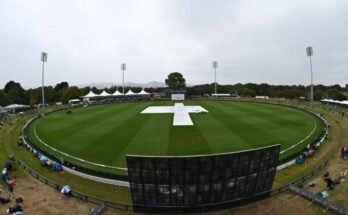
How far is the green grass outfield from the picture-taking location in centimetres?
2831

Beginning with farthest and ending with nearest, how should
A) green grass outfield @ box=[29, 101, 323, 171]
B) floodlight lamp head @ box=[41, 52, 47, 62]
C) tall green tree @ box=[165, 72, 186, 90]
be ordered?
tall green tree @ box=[165, 72, 186, 90]
floodlight lamp head @ box=[41, 52, 47, 62]
green grass outfield @ box=[29, 101, 323, 171]

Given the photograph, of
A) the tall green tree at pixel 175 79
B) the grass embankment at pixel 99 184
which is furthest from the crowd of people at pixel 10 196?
the tall green tree at pixel 175 79

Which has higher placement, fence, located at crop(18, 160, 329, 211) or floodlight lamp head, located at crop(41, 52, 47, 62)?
floodlight lamp head, located at crop(41, 52, 47, 62)

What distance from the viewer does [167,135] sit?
34625 mm

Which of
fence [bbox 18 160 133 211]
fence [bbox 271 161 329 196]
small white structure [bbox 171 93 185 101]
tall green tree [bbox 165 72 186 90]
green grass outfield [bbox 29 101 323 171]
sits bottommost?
fence [bbox 18 160 133 211]

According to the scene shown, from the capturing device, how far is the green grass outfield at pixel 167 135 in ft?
92.9

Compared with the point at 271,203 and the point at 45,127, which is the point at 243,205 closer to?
the point at 271,203

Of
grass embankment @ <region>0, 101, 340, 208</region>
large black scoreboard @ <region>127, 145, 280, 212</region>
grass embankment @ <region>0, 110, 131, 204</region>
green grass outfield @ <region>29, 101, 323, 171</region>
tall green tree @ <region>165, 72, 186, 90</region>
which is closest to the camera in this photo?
large black scoreboard @ <region>127, 145, 280, 212</region>

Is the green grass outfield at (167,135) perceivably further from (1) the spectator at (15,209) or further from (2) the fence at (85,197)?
(1) the spectator at (15,209)

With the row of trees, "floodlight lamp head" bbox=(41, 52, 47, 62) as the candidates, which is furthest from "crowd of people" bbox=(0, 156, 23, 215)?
the row of trees

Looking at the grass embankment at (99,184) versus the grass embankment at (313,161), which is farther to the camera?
the grass embankment at (313,161)

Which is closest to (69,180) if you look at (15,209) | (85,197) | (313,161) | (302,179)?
(85,197)

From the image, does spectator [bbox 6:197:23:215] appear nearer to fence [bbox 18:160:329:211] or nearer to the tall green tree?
fence [bbox 18:160:329:211]

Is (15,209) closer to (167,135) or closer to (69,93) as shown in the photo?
(167,135)
